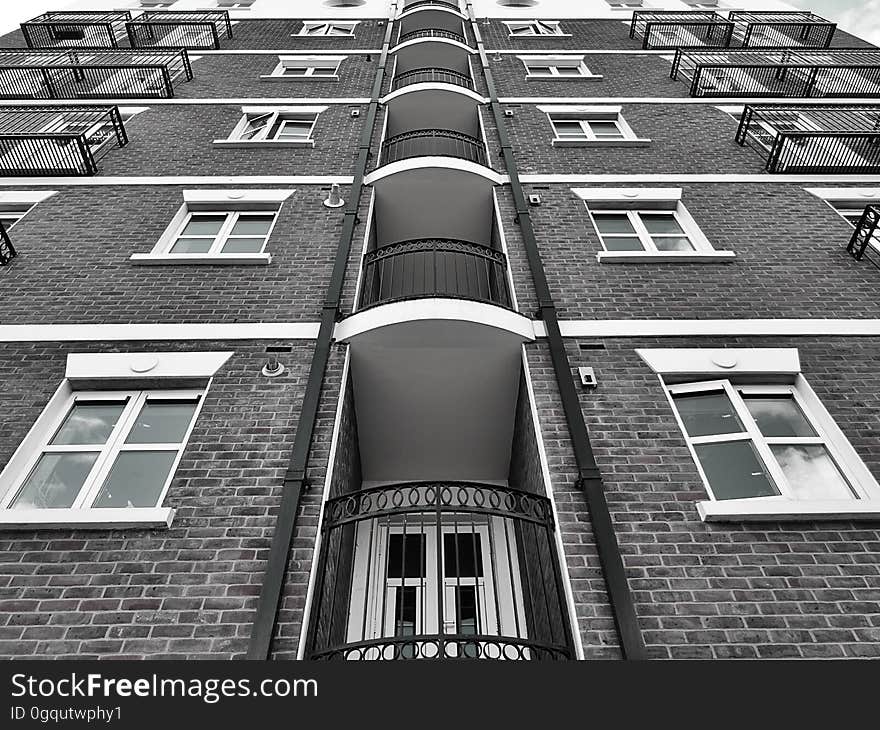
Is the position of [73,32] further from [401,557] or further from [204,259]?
[401,557]

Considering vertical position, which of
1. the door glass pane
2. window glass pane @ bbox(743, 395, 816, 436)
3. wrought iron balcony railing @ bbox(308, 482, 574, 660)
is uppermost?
window glass pane @ bbox(743, 395, 816, 436)

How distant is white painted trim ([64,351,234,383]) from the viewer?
662 cm

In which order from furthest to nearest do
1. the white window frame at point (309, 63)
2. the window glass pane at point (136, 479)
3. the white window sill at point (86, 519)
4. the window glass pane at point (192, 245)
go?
the white window frame at point (309, 63)
the window glass pane at point (192, 245)
the window glass pane at point (136, 479)
the white window sill at point (86, 519)

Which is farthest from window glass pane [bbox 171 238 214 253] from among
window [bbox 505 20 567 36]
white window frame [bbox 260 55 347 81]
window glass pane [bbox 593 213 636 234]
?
window [bbox 505 20 567 36]

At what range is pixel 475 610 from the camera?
6.64m

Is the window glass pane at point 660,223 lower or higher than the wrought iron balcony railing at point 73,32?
lower

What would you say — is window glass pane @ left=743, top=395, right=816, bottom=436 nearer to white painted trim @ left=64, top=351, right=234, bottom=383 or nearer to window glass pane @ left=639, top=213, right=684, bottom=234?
window glass pane @ left=639, top=213, right=684, bottom=234

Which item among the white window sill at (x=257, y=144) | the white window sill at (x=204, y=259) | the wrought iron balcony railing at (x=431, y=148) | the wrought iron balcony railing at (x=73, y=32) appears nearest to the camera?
the white window sill at (x=204, y=259)

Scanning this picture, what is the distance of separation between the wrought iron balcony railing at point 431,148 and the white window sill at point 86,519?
8.64 metres

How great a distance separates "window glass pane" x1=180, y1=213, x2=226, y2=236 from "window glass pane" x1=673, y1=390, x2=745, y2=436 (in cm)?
787

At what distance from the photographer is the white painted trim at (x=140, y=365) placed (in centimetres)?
662

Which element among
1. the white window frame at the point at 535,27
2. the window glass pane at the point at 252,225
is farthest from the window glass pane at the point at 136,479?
the white window frame at the point at 535,27

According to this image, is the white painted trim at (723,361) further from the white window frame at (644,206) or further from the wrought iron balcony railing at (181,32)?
the wrought iron balcony railing at (181,32)

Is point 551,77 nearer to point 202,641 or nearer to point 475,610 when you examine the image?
point 475,610
